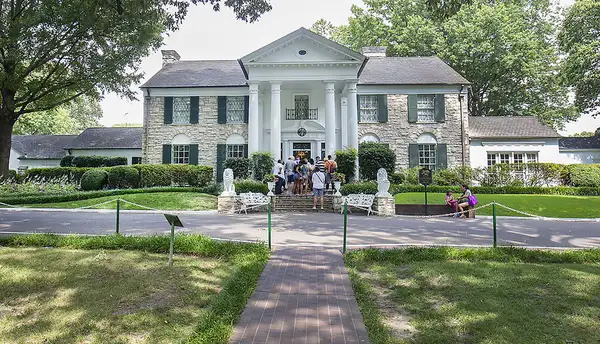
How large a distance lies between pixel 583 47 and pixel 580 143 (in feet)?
30.2

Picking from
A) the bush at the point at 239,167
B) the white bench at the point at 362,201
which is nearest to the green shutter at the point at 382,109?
the bush at the point at 239,167

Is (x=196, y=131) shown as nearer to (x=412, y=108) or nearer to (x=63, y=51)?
(x=63, y=51)

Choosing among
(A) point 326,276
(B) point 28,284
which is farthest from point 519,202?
(B) point 28,284

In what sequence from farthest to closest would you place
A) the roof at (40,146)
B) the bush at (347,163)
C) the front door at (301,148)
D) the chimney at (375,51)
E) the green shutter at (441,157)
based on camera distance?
the roof at (40,146)
the chimney at (375,51)
the green shutter at (441,157)
the front door at (301,148)
the bush at (347,163)

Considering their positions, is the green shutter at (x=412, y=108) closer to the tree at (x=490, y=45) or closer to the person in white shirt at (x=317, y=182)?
the tree at (x=490, y=45)

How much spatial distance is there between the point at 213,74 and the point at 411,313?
2381 cm

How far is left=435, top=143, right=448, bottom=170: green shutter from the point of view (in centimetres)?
2202

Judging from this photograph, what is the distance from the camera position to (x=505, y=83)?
3086cm

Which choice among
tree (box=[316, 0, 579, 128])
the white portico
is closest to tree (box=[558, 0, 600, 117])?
tree (box=[316, 0, 579, 128])

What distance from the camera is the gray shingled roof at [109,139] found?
1133 inches

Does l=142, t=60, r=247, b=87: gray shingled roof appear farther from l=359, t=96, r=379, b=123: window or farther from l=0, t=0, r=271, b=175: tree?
l=359, t=96, r=379, b=123: window

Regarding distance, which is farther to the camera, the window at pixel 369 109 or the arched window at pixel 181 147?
the arched window at pixel 181 147

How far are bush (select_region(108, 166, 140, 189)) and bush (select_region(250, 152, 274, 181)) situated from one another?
650 centimetres

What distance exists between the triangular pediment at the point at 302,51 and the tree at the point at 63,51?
5.54 metres
